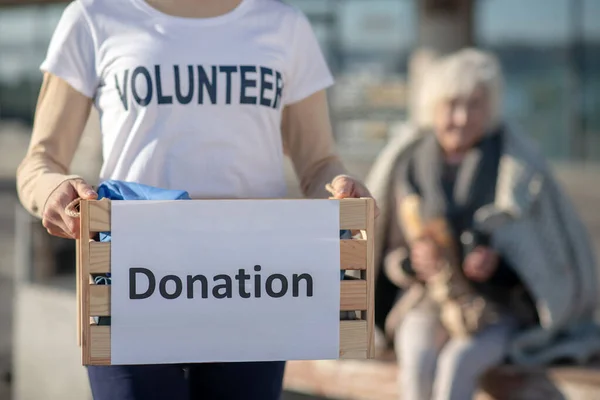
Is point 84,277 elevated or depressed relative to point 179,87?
depressed

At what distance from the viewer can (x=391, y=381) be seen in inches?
152

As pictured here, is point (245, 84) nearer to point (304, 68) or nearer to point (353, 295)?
point (304, 68)

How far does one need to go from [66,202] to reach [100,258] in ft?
0.39

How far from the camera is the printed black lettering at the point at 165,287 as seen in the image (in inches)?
63.2

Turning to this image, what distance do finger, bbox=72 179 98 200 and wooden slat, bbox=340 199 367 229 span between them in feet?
1.30

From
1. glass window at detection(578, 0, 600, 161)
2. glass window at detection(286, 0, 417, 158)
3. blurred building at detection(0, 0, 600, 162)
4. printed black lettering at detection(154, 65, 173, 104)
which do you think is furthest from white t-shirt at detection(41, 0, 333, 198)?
glass window at detection(286, 0, 417, 158)

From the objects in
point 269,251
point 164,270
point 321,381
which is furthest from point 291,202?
point 321,381

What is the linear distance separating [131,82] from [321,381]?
8.00 ft

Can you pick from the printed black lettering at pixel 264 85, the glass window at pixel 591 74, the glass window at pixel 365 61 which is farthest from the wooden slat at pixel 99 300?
the glass window at pixel 365 61

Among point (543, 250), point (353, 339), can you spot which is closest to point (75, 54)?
point (353, 339)

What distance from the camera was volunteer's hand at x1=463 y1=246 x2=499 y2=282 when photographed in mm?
3561

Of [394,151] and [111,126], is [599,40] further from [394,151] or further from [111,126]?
[111,126]

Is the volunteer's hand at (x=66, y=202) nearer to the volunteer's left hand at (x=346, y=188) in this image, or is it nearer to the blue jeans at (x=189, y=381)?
the blue jeans at (x=189, y=381)

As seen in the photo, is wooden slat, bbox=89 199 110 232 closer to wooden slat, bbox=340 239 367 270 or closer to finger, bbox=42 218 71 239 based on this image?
finger, bbox=42 218 71 239
